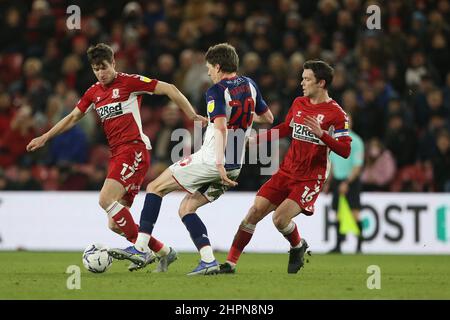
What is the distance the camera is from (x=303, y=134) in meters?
8.98

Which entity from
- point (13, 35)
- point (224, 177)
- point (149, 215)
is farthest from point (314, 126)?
point (13, 35)

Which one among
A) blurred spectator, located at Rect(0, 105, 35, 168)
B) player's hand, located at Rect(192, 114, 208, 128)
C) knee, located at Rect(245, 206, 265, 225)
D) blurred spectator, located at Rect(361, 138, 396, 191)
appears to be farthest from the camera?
blurred spectator, located at Rect(0, 105, 35, 168)

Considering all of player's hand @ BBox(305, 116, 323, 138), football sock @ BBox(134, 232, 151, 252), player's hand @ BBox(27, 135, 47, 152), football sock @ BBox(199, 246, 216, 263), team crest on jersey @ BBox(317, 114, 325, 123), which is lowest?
football sock @ BBox(199, 246, 216, 263)

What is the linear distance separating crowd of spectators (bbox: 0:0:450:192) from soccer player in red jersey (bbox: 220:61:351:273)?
5473 mm

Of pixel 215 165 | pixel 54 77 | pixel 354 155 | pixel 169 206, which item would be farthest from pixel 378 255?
pixel 54 77

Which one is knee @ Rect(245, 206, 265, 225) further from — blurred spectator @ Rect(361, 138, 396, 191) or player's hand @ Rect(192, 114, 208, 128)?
blurred spectator @ Rect(361, 138, 396, 191)

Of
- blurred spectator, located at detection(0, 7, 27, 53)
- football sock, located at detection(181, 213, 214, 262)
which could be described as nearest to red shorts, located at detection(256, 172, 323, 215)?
football sock, located at detection(181, 213, 214, 262)

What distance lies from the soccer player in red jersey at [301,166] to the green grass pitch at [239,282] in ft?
1.25

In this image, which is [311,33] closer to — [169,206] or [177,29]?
[177,29]

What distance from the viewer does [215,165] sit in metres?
8.62

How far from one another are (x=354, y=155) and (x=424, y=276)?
4517 millimetres

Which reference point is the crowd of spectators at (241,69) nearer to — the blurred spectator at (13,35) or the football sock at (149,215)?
the blurred spectator at (13,35)

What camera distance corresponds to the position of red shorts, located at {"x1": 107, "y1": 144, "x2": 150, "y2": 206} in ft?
29.8

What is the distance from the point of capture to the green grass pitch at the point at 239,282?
722 centimetres
